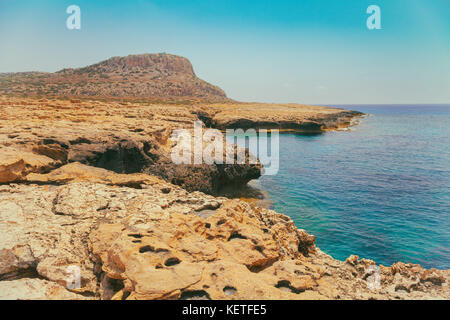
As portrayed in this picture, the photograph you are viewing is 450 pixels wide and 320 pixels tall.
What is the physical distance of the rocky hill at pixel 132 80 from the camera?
82.0 metres

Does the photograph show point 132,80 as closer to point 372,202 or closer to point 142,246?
point 372,202

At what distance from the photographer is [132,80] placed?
4257 inches

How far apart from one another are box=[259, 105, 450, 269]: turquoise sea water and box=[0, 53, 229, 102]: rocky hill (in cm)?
6328

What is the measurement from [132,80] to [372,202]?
Answer: 107m

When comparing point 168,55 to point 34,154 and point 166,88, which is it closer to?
point 166,88

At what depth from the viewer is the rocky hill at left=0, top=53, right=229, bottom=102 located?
82000 millimetres

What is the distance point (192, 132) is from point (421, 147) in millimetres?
38709

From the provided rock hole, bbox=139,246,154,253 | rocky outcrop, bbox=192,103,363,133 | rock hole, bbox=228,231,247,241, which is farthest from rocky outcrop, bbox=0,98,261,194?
rocky outcrop, bbox=192,103,363,133

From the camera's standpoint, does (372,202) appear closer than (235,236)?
No

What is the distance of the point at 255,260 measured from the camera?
5.91 m

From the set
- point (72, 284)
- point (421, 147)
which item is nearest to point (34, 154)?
point (72, 284)

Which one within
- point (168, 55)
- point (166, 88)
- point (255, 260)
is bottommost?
point (255, 260)

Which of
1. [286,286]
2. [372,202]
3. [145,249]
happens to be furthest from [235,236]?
[372,202]

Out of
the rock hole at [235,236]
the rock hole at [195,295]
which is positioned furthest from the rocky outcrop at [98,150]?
the rock hole at [195,295]
